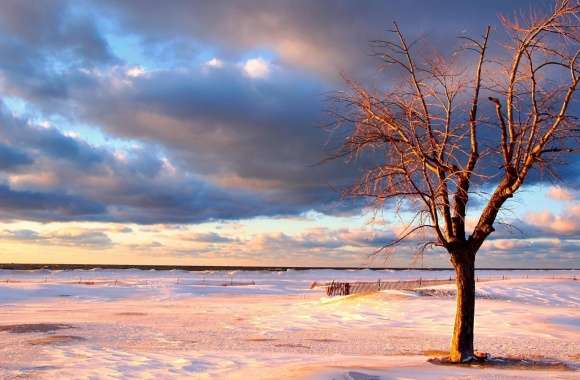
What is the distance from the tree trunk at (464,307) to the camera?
16.0 meters

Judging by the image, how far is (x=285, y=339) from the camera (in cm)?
2258

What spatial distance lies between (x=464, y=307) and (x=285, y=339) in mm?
8313

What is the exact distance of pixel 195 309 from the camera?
37.6 m

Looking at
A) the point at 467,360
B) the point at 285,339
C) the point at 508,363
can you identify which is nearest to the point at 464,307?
the point at 467,360

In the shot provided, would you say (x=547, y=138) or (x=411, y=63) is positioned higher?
(x=411, y=63)

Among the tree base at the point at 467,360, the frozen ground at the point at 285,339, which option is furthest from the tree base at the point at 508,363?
the frozen ground at the point at 285,339

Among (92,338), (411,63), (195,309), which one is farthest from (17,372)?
(195,309)

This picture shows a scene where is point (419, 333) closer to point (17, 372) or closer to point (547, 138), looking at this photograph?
point (547, 138)

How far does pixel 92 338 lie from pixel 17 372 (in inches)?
305

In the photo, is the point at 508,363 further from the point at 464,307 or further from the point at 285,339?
the point at 285,339

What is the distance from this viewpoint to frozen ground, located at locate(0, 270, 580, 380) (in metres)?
14.3

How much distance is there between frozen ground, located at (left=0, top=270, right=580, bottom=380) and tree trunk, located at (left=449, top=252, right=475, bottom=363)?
956 millimetres

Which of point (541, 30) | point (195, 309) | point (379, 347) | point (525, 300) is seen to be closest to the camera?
point (541, 30)

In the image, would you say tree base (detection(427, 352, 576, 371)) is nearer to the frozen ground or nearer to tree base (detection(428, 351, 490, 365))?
tree base (detection(428, 351, 490, 365))
